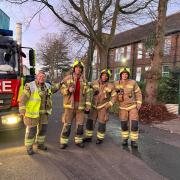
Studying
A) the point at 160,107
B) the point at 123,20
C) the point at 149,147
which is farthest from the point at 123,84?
the point at 123,20

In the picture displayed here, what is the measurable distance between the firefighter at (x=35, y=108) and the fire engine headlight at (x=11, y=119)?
586 mm

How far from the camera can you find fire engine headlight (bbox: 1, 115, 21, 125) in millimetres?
7207

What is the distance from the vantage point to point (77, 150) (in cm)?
709

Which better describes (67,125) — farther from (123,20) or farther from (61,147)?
(123,20)

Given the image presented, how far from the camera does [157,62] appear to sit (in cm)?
1327

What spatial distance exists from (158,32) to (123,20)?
9.86 meters

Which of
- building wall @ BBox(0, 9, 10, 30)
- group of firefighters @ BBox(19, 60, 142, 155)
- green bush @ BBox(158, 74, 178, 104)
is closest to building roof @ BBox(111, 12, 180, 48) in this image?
green bush @ BBox(158, 74, 178, 104)

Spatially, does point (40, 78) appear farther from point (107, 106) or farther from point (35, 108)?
point (107, 106)

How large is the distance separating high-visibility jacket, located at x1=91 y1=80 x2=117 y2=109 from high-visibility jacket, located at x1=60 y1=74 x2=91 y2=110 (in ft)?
1.21

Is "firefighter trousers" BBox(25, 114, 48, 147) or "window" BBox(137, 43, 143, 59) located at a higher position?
"window" BBox(137, 43, 143, 59)

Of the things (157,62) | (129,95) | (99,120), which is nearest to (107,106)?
(99,120)

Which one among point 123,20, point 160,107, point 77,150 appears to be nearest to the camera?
point 77,150

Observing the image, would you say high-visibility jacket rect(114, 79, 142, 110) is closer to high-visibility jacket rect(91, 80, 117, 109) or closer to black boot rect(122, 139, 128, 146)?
high-visibility jacket rect(91, 80, 117, 109)

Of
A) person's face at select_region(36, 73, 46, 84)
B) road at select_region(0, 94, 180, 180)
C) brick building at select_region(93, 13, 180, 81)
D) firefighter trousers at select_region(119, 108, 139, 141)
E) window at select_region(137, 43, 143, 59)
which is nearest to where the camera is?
road at select_region(0, 94, 180, 180)
